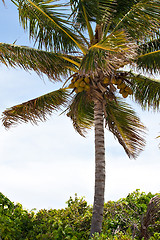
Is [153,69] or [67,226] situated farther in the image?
[153,69]

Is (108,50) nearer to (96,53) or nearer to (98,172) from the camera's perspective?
(96,53)

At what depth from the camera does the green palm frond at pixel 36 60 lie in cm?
784

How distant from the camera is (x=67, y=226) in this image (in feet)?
26.2

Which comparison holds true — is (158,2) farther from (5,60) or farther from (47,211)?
(47,211)

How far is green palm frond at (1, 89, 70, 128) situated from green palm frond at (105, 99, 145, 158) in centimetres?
152

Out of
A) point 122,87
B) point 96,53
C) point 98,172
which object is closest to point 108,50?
point 96,53

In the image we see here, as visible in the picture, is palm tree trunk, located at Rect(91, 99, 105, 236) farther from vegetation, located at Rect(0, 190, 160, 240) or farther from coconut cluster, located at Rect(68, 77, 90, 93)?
coconut cluster, located at Rect(68, 77, 90, 93)

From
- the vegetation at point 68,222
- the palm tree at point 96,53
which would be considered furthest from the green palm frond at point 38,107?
the vegetation at point 68,222

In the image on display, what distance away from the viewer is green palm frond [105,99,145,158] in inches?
401

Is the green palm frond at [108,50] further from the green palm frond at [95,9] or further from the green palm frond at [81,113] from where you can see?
the green palm frond at [81,113]

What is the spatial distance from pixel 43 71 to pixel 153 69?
3009 mm

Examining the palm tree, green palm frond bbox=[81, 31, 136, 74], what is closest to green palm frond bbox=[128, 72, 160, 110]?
the palm tree

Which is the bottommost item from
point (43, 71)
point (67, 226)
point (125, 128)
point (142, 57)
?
point (67, 226)

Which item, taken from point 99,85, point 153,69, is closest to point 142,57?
point 153,69
